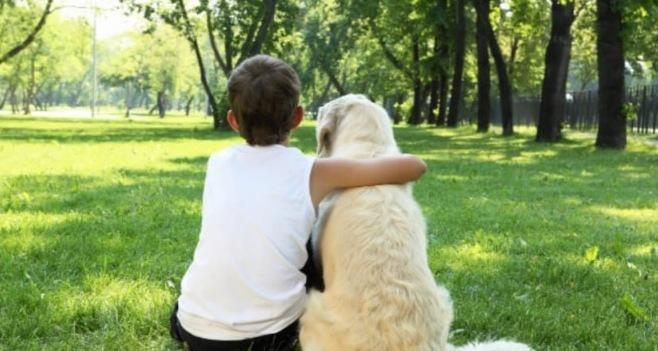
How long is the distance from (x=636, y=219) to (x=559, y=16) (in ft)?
54.8

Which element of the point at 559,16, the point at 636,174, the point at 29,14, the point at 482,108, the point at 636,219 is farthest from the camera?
the point at 29,14

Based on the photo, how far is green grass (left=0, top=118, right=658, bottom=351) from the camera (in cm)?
457

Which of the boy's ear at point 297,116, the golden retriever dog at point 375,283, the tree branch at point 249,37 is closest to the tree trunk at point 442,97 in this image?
the tree branch at point 249,37

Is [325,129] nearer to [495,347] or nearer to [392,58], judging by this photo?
[495,347]

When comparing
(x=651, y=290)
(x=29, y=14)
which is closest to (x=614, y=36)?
(x=651, y=290)

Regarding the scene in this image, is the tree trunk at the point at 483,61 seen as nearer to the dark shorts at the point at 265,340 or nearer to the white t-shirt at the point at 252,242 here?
the dark shorts at the point at 265,340

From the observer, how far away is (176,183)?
37.8 feet

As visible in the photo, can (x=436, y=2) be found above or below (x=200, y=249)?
above

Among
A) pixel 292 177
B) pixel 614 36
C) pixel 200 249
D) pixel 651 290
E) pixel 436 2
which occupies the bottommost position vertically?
pixel 651 290

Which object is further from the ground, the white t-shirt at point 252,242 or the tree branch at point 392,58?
the tree branch at point 392,58

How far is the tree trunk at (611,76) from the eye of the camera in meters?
21.4

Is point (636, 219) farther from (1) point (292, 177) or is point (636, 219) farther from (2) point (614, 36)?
(2) point (614, 36)

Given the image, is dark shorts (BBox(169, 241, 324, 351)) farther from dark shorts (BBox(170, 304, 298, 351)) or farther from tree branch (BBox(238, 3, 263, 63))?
tree branch (BBox(238, 3, 263, 63))

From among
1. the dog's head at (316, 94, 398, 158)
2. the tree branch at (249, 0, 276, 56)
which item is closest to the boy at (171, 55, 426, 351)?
the dog's head at (316, 94, 398, 158)
